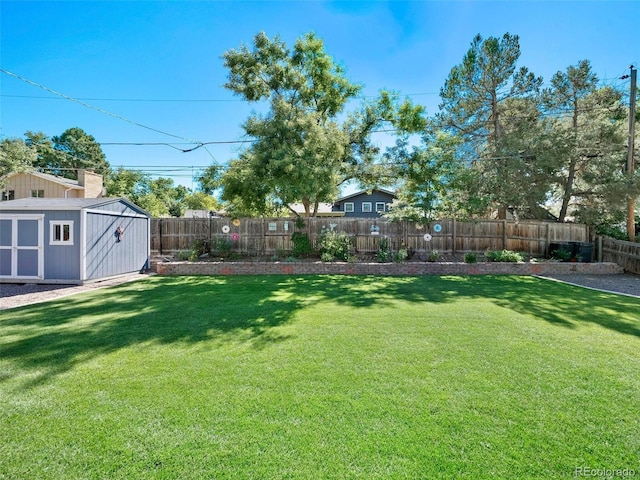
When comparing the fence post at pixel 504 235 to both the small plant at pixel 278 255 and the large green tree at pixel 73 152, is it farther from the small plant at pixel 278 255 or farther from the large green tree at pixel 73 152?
the large green tree at pixel 73 152

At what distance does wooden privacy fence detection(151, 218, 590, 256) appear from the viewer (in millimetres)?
12586

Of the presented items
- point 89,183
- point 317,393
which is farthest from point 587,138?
point 89,183

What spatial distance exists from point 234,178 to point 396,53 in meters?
7.91

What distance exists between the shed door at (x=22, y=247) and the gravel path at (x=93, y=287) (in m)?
0.36

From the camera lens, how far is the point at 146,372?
3.13 metres

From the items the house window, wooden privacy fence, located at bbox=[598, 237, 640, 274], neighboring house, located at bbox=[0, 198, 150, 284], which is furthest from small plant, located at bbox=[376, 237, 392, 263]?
the house window

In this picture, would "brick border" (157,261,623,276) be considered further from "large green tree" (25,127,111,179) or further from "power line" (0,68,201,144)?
"large green tree" (25,127,111,179)

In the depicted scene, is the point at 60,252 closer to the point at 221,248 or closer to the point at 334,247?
the point at 221,248

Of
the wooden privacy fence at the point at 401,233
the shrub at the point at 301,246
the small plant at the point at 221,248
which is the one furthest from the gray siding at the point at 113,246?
the shrub at the point at 301,246

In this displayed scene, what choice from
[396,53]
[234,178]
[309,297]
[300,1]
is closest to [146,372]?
[309,297]

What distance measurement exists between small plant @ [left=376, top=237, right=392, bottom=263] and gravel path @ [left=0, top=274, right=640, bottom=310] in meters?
4.94

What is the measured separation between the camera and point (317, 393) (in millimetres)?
2727

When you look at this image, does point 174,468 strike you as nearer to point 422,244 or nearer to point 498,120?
point 422,244

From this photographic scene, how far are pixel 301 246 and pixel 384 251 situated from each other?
10.2 feet
